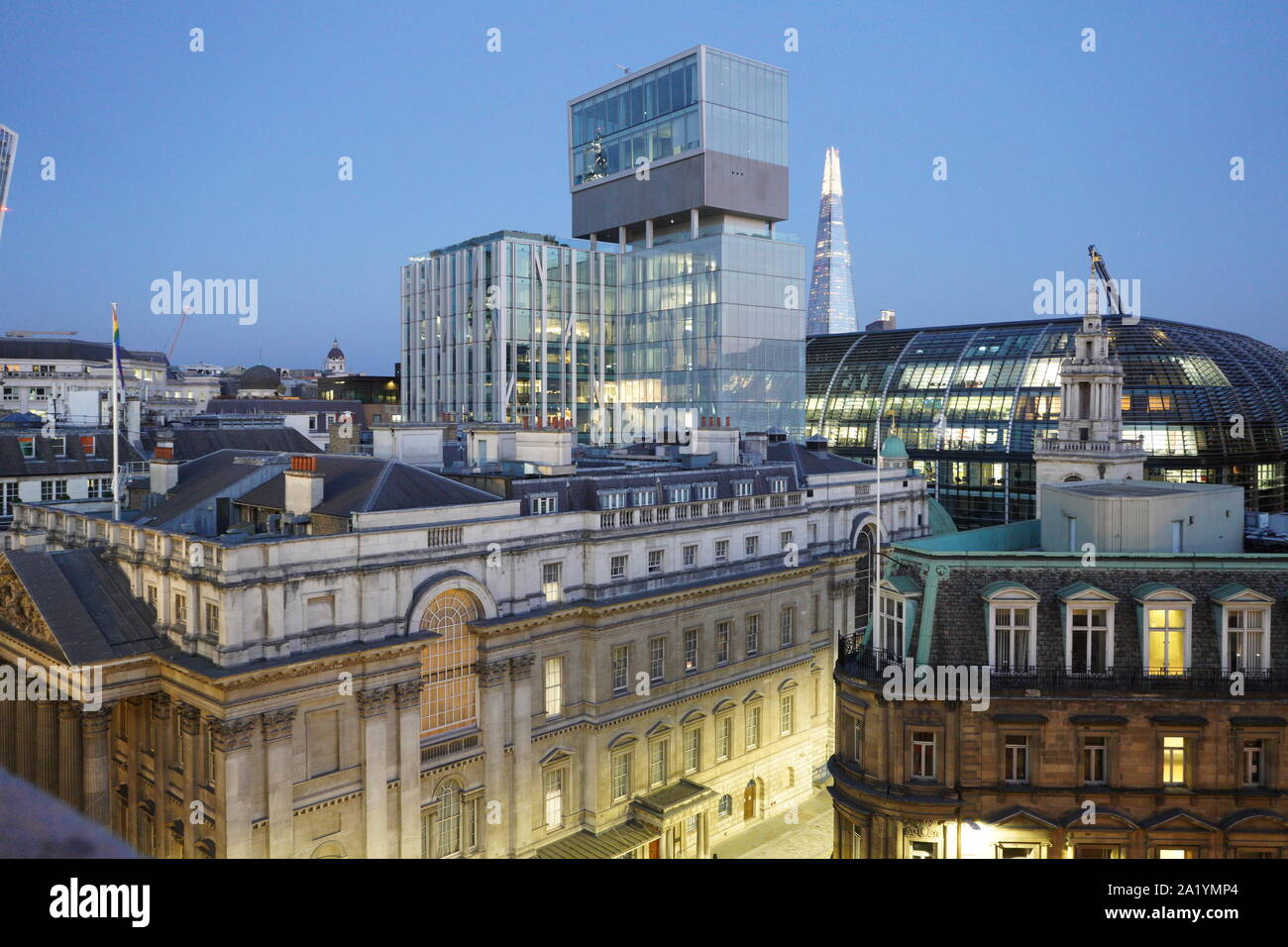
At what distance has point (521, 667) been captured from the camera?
43531 mm

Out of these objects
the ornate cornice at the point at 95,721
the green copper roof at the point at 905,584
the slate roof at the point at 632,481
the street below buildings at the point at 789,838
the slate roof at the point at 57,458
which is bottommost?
the street below buildings at the point at 789,838

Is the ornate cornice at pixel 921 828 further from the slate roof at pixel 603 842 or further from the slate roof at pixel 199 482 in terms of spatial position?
the slate roof at pixel 199 482

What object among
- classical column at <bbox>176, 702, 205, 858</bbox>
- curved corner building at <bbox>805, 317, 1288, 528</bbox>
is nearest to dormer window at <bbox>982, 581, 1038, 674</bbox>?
classical column at <bbox>176, 702, 205, 858</bbox>

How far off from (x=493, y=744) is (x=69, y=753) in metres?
17.3

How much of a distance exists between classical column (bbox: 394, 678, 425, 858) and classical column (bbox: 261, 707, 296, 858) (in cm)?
460

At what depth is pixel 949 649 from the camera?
105ft

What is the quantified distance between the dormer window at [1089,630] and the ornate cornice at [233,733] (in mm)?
28315

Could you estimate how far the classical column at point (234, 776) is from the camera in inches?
1334

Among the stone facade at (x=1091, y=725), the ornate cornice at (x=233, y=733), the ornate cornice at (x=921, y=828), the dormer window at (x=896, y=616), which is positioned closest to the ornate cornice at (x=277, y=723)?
the ornate cornice at (x=233, y=733)

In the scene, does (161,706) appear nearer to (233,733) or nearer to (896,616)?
(233,733)

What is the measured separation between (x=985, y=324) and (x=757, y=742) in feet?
254
